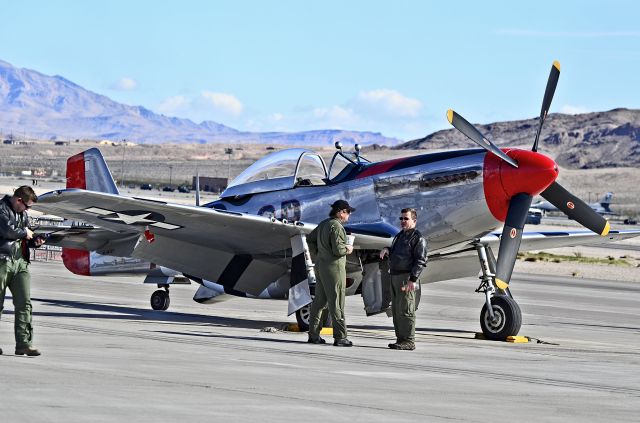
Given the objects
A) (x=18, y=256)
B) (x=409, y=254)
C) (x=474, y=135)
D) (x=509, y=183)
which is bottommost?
(x=18, y=256)

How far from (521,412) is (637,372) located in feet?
12.4

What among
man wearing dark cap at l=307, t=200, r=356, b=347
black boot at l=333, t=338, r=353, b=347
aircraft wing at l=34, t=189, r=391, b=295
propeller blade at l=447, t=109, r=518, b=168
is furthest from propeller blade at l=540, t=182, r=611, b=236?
black boot at l=333, t=338, r=353, b=347

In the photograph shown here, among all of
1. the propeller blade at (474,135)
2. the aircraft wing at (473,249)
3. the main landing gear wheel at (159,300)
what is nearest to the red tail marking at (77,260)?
the main landing gear wheel at (159,300)

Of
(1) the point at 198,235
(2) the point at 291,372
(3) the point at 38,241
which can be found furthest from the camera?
(1) the point at 198,235

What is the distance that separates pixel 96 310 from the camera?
62.9ft

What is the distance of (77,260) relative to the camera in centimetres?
2059

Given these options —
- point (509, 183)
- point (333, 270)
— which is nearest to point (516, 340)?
point (509, 183)

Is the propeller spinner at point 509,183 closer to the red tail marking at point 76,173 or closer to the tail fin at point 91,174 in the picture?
the tail fin at point 91,174

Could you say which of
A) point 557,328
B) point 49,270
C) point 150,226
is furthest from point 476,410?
point 49,270

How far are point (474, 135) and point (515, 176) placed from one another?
2.72 ft

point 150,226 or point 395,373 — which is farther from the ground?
point 150,226

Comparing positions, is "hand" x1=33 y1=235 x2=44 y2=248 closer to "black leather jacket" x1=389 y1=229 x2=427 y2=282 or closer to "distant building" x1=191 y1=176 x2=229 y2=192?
"black leather jacket" x1=389 y1=229 x2=427 y2=282

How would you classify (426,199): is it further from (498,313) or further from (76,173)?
(76,173)

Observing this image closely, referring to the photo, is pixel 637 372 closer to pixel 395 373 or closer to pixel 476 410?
pixel 395 373
